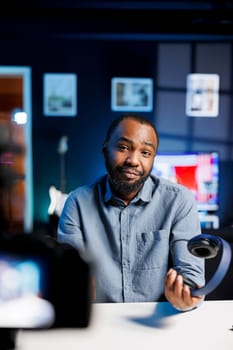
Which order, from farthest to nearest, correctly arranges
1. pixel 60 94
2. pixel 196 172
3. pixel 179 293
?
pixel 60 94
pixel 196 172
pixel 179 293

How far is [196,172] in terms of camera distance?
4.44 meters

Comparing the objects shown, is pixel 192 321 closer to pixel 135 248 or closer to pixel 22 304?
pixel 135 248

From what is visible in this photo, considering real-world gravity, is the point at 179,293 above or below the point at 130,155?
below

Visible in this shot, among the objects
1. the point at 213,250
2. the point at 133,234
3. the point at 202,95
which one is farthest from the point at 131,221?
the point at 202,95

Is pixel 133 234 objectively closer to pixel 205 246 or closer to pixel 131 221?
pixel 131 221

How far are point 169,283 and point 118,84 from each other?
156 inches

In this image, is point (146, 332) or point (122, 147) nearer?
point (146, 332)

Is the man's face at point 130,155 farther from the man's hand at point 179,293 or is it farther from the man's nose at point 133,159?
the man's hand at point 179,293

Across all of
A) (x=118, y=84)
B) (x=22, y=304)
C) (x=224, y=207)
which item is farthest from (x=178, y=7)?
(x=22, y=304)

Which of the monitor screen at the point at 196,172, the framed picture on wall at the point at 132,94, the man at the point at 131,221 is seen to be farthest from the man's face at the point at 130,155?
the framed picture on wall at the point at 132,94

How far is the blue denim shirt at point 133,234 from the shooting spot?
1.39 metres

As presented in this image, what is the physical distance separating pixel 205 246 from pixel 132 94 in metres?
4.07

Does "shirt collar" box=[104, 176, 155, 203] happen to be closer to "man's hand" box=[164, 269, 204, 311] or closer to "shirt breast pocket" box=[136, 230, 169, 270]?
"shirt breast pocket" box=[136, 230, 169, 270]

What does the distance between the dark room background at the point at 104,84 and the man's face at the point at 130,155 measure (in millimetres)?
3483
